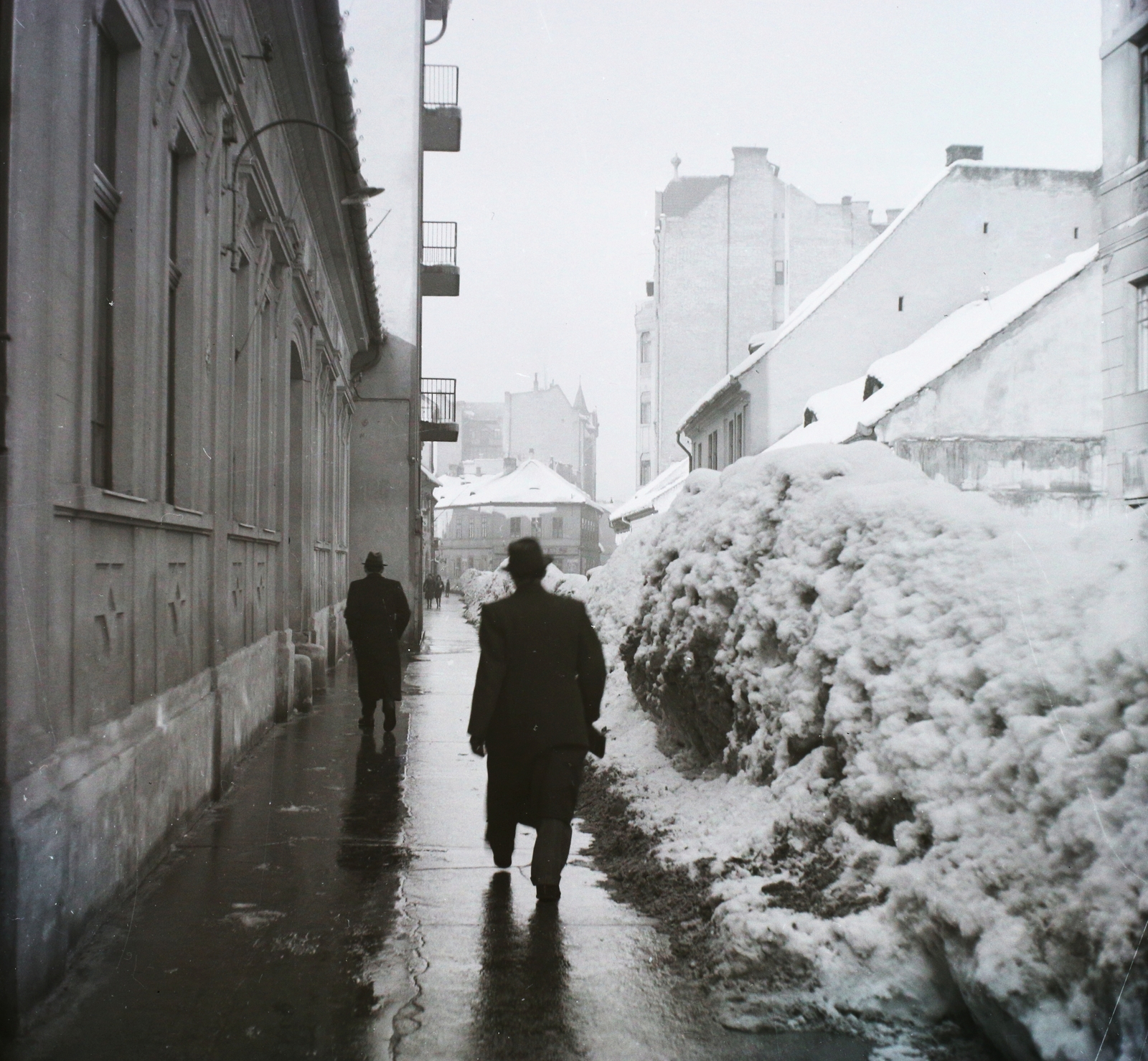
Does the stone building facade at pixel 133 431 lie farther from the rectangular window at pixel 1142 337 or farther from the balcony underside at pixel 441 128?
the balcony underside at pixel 441 128

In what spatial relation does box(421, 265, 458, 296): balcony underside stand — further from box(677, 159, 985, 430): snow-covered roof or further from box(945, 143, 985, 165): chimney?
box(945, 143, 985, 165): chimney

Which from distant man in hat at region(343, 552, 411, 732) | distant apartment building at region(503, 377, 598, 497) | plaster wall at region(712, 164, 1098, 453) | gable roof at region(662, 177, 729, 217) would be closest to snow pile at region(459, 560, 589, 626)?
distant man in hat at region(343, 552, 411, 732)

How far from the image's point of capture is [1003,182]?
3111cm

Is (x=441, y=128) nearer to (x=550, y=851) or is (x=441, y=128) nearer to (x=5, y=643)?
(x=550, y=851)

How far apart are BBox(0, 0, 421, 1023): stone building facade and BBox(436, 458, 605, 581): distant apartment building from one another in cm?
5363

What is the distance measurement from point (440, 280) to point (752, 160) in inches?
1097

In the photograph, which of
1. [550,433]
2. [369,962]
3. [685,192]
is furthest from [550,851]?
[550,433]

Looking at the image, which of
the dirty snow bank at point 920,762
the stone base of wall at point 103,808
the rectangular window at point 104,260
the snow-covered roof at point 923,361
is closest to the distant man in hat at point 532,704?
the dirty snow bank at point 920,762

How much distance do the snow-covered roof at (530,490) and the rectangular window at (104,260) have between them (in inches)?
2484

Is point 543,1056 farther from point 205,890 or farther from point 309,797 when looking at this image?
point 309,797

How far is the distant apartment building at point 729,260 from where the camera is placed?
51031mm

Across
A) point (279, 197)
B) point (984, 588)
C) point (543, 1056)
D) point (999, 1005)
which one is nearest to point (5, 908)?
point (543, 1056)

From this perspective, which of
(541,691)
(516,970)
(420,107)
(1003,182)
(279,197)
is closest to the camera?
(516,970)

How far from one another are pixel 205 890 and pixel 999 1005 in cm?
365
